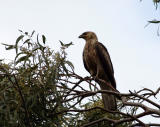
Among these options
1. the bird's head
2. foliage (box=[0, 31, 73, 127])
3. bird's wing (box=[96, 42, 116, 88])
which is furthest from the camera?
the bird's head

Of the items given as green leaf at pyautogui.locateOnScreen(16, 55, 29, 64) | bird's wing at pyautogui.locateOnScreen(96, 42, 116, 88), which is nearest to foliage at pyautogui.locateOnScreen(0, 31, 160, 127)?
green leaf at pyautogui.locateOnScreen(16, 55, 29, 64)

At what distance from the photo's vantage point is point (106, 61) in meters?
5.95

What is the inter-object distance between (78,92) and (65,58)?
1.47 feet

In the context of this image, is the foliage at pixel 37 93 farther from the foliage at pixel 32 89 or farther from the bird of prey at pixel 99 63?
the bird of prey at pixel 99 63

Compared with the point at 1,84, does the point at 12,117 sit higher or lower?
lower

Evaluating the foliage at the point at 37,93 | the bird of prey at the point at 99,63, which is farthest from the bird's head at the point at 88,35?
the foliage at the point at 37,93

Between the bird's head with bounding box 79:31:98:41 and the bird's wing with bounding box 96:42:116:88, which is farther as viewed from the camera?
the bird's head with bounding box 79:31:98:41

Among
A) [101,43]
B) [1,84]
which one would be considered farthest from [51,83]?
[101,43]

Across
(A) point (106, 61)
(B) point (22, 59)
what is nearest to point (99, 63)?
(A) point (106, 61)

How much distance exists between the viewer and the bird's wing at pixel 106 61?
5.81 metres

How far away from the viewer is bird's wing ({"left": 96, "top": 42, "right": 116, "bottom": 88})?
5812 millimetres

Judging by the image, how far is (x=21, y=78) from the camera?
137 inches

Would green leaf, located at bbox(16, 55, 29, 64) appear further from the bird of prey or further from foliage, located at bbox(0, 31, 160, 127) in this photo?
the bird of prey

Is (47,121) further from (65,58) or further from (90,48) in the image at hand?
(90,48)
